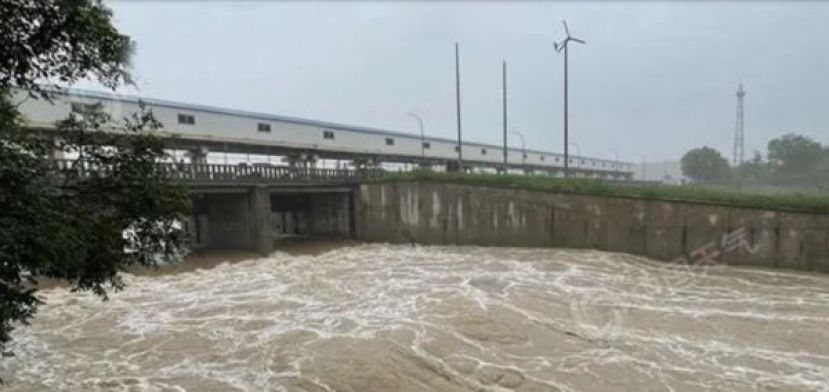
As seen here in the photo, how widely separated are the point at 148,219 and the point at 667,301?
12.0m

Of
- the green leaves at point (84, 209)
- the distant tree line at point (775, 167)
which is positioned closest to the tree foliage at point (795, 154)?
the distant tree line at point (775, 167)

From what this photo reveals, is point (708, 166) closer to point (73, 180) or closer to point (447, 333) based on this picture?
point (447, 333)

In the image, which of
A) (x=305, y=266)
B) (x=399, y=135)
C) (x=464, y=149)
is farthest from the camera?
(x=464, y=149)

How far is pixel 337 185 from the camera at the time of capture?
2814 centimetres

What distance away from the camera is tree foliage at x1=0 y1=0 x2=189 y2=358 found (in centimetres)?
324

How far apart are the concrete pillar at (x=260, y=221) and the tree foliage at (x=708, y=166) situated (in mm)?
58188

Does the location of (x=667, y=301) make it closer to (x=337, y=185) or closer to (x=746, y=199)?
(x=746, y=199)

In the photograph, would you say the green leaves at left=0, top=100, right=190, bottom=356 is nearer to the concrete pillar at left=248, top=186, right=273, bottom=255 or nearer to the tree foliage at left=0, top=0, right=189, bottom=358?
the tree foliage at left=0, top=0, right=189, bottom=358

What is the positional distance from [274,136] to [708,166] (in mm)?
54283

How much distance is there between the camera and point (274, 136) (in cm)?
3391

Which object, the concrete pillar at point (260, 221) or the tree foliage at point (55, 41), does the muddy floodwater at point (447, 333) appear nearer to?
the tree foliage at point (55, 41)

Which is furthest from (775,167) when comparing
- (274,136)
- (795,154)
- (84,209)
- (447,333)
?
(84,209)

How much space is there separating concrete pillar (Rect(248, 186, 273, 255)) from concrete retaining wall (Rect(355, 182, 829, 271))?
20.0ft

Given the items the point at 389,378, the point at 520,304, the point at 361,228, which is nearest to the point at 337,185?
the point at 361,228
